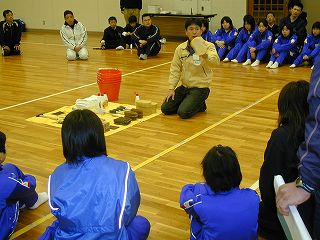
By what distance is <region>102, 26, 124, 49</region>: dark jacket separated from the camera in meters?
10.4

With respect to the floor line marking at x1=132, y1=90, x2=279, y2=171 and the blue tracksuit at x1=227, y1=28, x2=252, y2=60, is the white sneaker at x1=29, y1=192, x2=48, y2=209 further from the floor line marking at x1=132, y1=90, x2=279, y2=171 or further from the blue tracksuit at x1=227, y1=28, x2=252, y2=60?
the blue tracksuit at x1=227, y1=28, x2=252, y2=60

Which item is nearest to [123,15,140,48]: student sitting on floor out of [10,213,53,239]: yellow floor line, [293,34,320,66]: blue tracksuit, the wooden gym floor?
the wooden gym floor

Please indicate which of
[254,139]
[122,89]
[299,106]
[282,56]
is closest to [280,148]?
[299,106]

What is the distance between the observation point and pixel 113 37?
10.4 m

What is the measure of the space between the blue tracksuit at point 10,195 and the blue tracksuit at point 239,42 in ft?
20.9

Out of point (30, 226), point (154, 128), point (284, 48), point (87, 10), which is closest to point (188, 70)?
point (154, 128)

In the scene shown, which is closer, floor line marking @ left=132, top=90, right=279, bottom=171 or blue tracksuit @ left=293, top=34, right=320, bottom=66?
floor line marking @ left=132, top=90, right=279, bottom=171

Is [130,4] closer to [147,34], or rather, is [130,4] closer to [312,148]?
[147,34]

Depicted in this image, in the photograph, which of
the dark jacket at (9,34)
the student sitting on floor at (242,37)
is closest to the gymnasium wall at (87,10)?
the student sitting on floor at (242,37)

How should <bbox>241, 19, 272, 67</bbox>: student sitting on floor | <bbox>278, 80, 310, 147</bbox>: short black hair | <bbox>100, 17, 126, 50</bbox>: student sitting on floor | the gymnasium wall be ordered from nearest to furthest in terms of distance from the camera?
<bbox>278, 80, 310, 147</bbox>: short black hair < <bbox>241, 19, 272, 67</bbox>: student sitting on floor < <bbox>100, 17, 126, 50</bbox>: student sitting on floor < the gymnasium wall

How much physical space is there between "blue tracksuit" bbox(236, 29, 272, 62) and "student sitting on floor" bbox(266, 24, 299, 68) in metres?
0.16

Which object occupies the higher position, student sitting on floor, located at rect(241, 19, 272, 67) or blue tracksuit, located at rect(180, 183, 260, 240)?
student sitting on floor, located at rect(241, 19, 272, 67)

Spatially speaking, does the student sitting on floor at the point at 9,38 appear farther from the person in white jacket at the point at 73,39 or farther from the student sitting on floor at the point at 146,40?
the student sitting on floor at the point at 146,40

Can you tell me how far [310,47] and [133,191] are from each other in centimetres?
656
